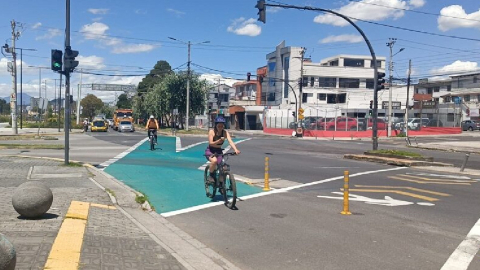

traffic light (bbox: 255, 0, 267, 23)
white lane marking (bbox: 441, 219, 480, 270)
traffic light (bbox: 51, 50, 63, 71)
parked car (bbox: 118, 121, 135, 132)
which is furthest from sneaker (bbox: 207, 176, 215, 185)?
parked car (bbox: 118, 121, 135, 132)

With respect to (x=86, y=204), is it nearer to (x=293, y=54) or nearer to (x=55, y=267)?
(x=55, y=267)

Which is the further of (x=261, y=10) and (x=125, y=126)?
(x=125, y=126)

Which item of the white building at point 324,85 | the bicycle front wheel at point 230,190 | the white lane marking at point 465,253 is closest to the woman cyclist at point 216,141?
the bicycle front wheel at point 230,190

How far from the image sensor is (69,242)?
605 centimetres

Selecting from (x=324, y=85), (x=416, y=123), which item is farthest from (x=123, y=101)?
(x=416, y=123)

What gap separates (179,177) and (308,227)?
7014 mm

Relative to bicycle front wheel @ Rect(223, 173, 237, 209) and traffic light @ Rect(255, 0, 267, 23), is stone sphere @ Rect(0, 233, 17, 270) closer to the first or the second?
bicycle front wheel @ Rect(223, 173, 237, 209)

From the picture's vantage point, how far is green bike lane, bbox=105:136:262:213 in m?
10.6

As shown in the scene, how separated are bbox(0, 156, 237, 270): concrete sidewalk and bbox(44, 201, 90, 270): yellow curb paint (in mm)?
37

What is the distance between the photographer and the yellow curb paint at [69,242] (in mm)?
5133

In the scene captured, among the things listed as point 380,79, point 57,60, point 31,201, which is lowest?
point 31,201

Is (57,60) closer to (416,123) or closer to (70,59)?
(70,59)

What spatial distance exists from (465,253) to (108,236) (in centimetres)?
490

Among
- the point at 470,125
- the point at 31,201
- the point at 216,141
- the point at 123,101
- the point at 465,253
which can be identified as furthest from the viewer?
the point at 123,101
